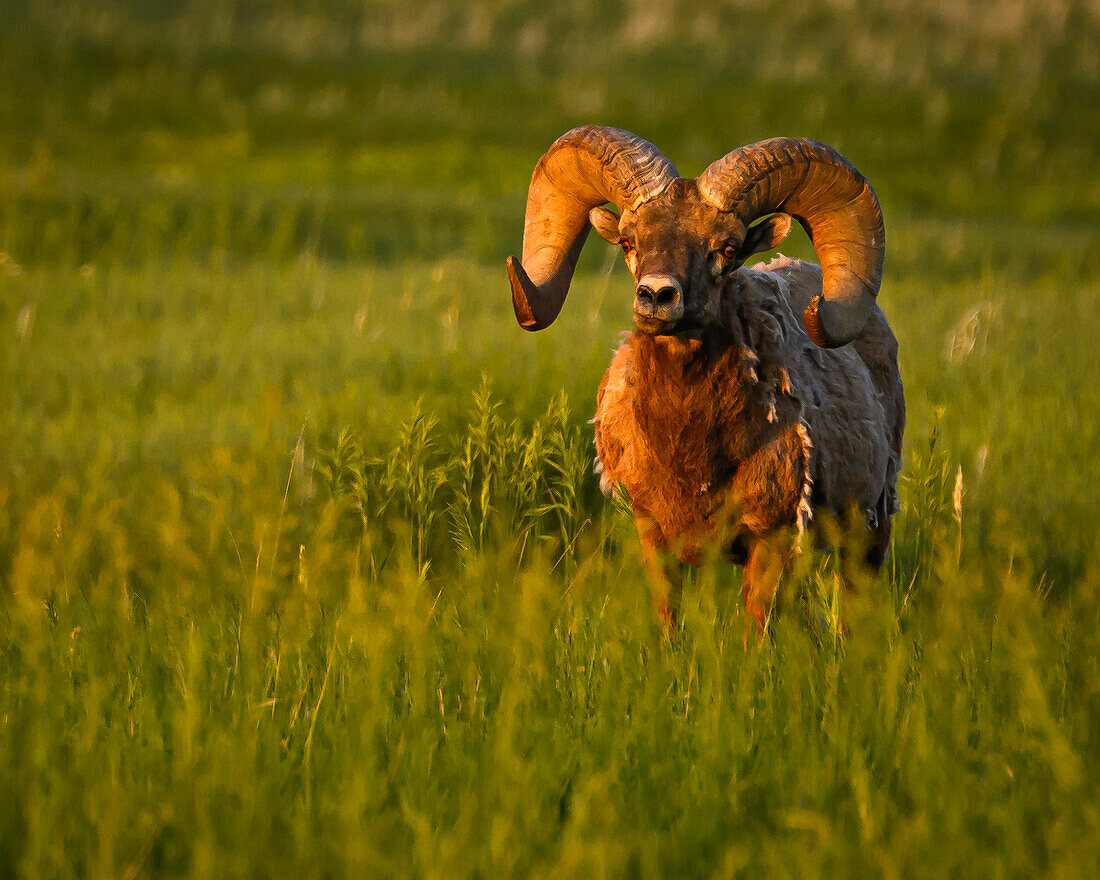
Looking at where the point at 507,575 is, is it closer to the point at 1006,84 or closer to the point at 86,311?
the point at 86,311

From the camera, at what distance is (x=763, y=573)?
16.1 ft

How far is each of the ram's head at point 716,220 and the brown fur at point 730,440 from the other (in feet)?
0.76

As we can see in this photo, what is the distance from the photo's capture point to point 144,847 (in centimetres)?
266

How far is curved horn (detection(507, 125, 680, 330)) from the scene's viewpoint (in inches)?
193

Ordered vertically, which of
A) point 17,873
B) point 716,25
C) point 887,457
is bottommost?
point 17,873

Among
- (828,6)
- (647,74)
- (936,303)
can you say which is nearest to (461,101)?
(647,74)

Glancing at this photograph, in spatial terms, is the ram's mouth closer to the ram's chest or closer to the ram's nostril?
the ram's nostril

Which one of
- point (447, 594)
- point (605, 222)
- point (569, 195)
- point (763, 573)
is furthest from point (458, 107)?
point (763, 573)

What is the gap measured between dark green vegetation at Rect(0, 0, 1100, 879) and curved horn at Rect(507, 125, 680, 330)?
55cm

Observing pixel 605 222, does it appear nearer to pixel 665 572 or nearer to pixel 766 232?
pixel 766 232

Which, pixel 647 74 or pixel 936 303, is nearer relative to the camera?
pixel 936 303

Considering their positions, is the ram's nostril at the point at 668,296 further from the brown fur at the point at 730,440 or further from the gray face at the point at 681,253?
the brown fur at the point at 730,440

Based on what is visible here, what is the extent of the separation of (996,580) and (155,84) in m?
26.7

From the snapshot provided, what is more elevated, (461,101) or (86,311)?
(461,101)
